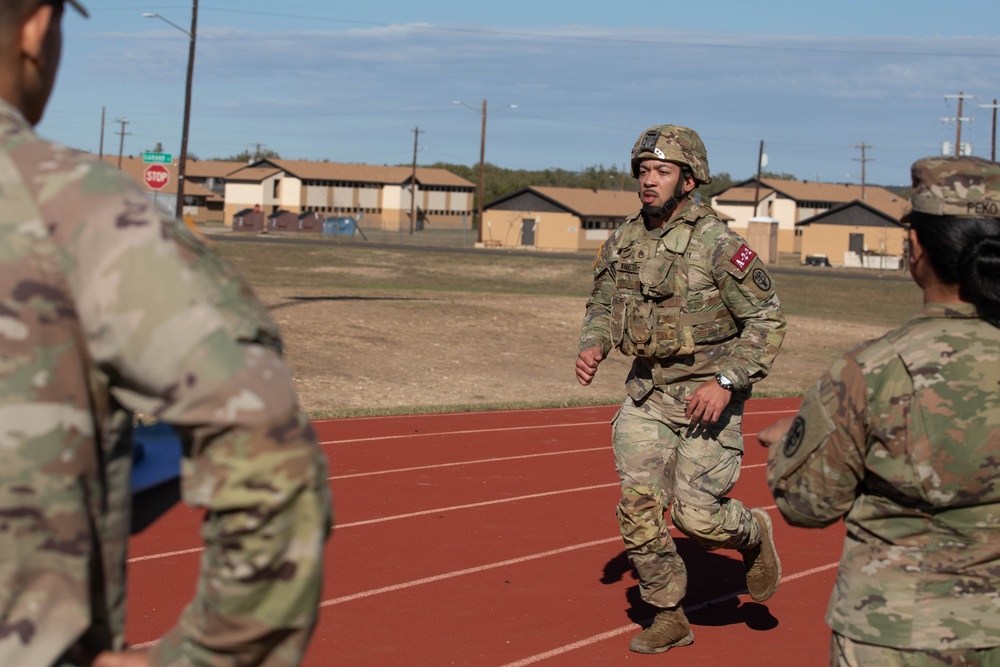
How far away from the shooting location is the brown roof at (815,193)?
103438 mm

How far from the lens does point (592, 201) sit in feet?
308

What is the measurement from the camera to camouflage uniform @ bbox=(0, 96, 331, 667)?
1629 mm

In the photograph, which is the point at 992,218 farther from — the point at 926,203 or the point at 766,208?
the point at 766,208

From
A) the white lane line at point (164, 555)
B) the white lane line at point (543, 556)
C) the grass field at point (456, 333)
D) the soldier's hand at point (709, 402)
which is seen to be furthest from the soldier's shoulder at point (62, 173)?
the grass field at point (456, 333)

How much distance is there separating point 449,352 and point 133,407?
19.4m

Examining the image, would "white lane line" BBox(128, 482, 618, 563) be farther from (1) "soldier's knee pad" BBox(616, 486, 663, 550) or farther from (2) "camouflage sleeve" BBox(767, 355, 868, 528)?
(2) "camouflage sleeve" BBox(767, 355, 868, 528)

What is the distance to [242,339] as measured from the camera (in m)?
1.66

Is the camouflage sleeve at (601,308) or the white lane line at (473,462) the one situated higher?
the camouflage sleeve at (601,308)

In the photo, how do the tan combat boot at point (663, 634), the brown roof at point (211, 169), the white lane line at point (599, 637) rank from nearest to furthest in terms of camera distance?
the white lane line at point (599, 637) < the tan combat boot at point (663, 634) < the brown roof at point (211, 169)

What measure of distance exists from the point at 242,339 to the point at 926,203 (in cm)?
210

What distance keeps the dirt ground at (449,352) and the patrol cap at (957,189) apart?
11.5 m

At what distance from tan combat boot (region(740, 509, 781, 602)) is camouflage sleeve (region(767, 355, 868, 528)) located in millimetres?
3273

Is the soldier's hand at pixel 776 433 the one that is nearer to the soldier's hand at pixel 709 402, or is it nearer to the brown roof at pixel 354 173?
A: the soldier's hand at pixel 709 402

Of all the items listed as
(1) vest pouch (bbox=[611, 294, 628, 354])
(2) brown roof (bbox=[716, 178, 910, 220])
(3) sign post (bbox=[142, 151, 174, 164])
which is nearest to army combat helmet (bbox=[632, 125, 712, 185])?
(1) vest pouch (bbox=[611, 294, 628, 354])
